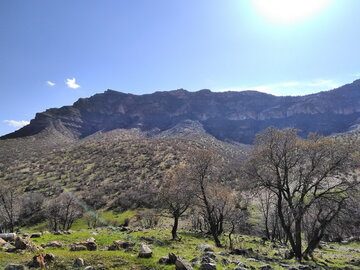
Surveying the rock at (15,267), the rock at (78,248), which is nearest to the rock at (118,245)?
the rock at (78,248)

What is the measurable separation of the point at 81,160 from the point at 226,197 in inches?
4203

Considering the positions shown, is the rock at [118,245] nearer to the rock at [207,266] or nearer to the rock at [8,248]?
the rock at [8,248]

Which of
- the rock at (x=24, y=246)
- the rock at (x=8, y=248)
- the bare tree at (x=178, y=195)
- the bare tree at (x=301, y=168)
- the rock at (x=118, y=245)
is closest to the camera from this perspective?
the rock at (x=8, y=248)

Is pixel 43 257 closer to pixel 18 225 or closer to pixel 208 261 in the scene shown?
pixel 208 261

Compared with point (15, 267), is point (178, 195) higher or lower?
lower

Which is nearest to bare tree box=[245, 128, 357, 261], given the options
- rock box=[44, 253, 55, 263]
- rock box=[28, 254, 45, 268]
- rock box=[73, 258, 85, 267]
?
rock box=[73, 258, 85, 267]

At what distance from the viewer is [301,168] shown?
20.0 metres

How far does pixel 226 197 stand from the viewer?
127ft

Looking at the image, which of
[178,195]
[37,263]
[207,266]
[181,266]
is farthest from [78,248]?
[178,195]

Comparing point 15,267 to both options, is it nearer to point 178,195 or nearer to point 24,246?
point 24,246

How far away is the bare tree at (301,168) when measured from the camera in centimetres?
1894

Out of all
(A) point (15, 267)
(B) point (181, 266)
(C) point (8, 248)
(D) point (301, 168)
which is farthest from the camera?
(D) point (301, 168)

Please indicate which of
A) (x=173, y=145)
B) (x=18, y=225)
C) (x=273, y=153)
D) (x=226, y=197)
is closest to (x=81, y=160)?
(x=173, y=145)

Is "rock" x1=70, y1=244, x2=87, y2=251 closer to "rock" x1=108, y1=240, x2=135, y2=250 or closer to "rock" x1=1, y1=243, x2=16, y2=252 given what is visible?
"rock" x1=108, y1=240, x2=135, y2=250
